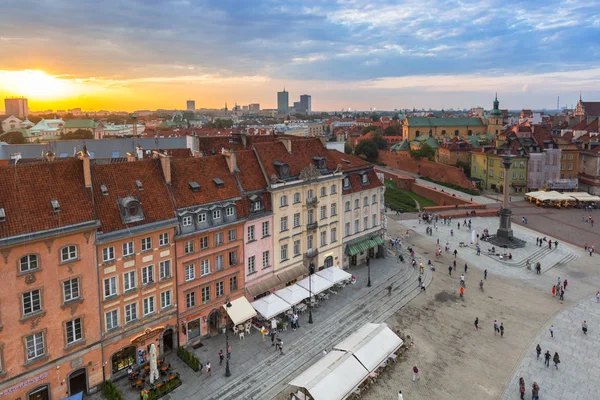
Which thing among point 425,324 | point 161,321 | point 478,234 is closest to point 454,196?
point 478,234

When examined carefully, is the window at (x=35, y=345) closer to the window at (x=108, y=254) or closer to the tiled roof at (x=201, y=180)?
the window at (x=108, y=254)

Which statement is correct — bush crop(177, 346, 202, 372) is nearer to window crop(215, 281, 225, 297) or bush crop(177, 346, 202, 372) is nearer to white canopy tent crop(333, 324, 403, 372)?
window crop(215, 281, 225, 297)

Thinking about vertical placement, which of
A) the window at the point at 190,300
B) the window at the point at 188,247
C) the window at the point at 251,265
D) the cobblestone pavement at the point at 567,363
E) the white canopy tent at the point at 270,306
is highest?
the window at the point at 188,247

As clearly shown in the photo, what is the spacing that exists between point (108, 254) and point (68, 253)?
2.46 metres

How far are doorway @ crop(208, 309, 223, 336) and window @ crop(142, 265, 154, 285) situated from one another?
6795 millimetres

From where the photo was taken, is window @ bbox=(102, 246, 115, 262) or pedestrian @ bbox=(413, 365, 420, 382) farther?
pedestrian @ bbox=(413, 365, 420, 382)

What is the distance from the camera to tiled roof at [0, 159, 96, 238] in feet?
75.7

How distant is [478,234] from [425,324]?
103 feet

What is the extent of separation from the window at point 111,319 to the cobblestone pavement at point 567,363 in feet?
85.4

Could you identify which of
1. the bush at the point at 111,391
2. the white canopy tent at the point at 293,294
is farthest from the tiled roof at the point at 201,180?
the bush at the point at 111,391

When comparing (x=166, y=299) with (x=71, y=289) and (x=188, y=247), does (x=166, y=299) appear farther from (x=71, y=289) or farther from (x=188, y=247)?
(x=71, y=289)

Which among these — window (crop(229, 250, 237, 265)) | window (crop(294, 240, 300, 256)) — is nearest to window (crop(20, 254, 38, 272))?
window (crop(229, 250, 237, 265))

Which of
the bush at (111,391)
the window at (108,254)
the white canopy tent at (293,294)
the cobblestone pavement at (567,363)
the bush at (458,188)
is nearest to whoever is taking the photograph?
the bush at (111,391)

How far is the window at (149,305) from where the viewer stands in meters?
28.9
